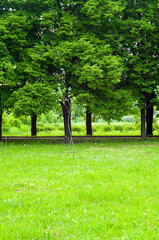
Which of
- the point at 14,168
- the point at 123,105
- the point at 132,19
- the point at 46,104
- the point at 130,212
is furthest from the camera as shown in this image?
the point at 132,19

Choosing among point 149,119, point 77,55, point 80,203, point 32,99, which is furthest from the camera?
point 149,119

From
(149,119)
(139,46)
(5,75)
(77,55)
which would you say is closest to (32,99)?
(5,75)

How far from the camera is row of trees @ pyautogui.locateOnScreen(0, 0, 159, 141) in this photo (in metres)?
22.9

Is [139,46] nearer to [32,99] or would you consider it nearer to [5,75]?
[32,99]

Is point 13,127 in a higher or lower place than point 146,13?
lower

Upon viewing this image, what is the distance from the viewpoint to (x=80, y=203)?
24.0 ft

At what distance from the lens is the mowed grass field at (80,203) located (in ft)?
Result: 18.1

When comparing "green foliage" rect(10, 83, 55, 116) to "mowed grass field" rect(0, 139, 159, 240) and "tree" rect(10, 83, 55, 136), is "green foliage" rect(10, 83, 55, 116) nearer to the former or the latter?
"tree" rect(10, 83, 55, 136)

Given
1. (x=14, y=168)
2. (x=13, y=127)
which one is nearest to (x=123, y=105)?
(x=14, y=168)

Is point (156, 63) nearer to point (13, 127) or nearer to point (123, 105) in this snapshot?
point (123, 105)

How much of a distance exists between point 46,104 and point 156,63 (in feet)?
36.6

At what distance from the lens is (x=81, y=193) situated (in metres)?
8.11

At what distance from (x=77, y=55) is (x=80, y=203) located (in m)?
18.2

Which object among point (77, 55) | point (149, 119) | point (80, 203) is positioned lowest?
point (80, 203)
